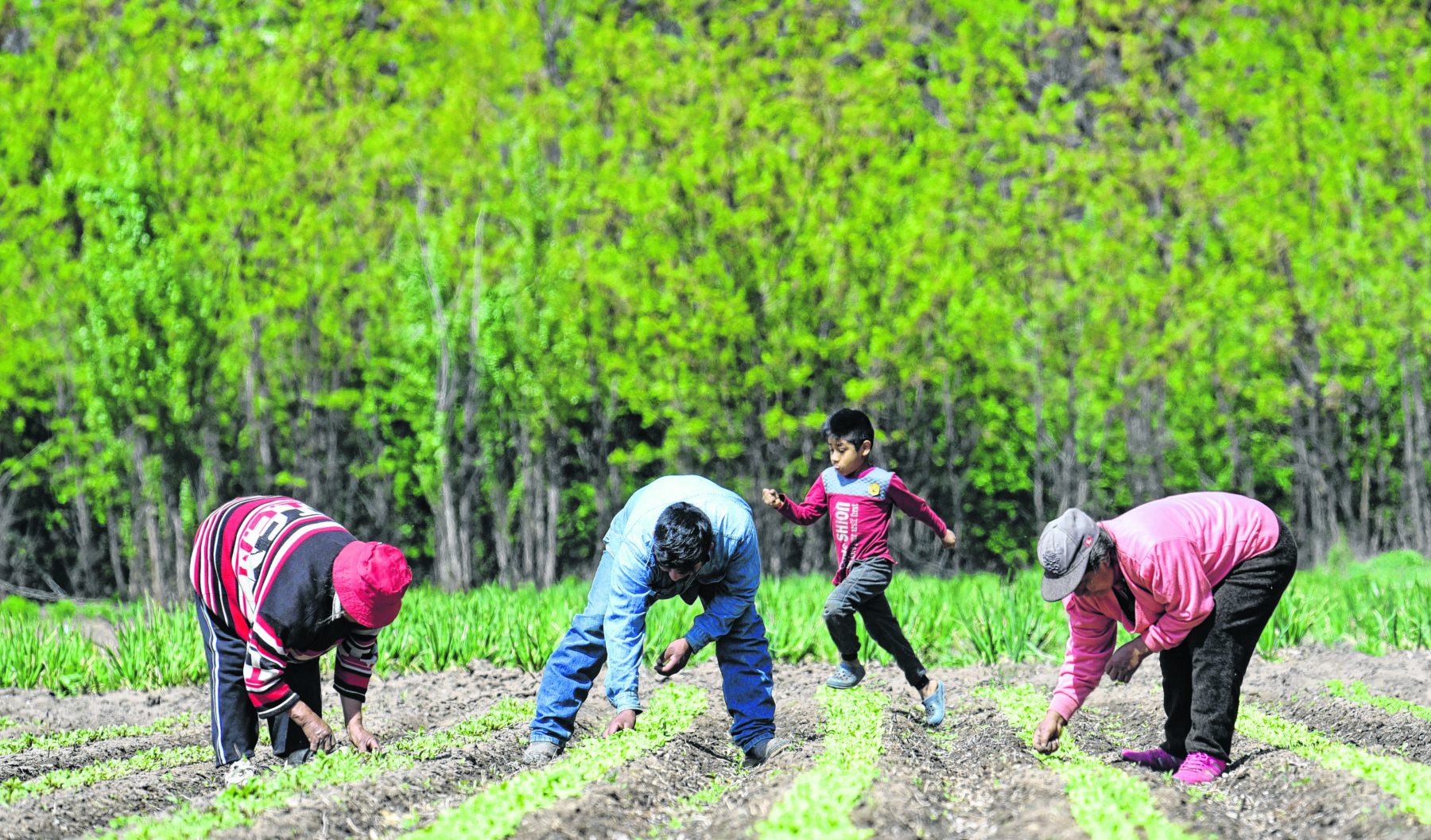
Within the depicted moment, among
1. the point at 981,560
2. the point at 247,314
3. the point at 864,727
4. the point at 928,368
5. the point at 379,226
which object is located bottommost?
the point at 981,560

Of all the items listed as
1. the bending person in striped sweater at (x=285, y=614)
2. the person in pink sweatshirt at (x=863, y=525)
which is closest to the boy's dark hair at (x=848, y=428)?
the person in pink sweatshirt at (x=863, y=525)

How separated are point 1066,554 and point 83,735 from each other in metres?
5.02

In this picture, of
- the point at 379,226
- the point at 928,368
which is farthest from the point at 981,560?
the point at 379,226

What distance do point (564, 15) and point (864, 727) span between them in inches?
456

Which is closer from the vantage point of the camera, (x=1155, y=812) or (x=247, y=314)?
(x=1155, y=812)

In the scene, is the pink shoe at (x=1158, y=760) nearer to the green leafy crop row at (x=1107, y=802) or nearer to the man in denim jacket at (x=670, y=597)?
the green leafy crop row at (x=1107, y=802)

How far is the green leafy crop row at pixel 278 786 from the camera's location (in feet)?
12.9

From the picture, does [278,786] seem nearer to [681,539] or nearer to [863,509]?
[681,539]

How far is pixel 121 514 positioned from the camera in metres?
15.0

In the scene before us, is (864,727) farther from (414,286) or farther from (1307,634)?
(414,286)

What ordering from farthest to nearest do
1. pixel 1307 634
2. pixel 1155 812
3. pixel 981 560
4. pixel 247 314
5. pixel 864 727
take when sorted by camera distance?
pixel 981 560 → pixel 247 314 → pixel 1307 634 → pixel 864 727 → pixel 1155 812

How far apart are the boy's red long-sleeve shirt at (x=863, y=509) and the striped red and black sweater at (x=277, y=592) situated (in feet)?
7.12

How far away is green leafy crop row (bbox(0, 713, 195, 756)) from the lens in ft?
21.2

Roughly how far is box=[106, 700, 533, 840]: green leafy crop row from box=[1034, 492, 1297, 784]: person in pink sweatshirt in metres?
2.43
